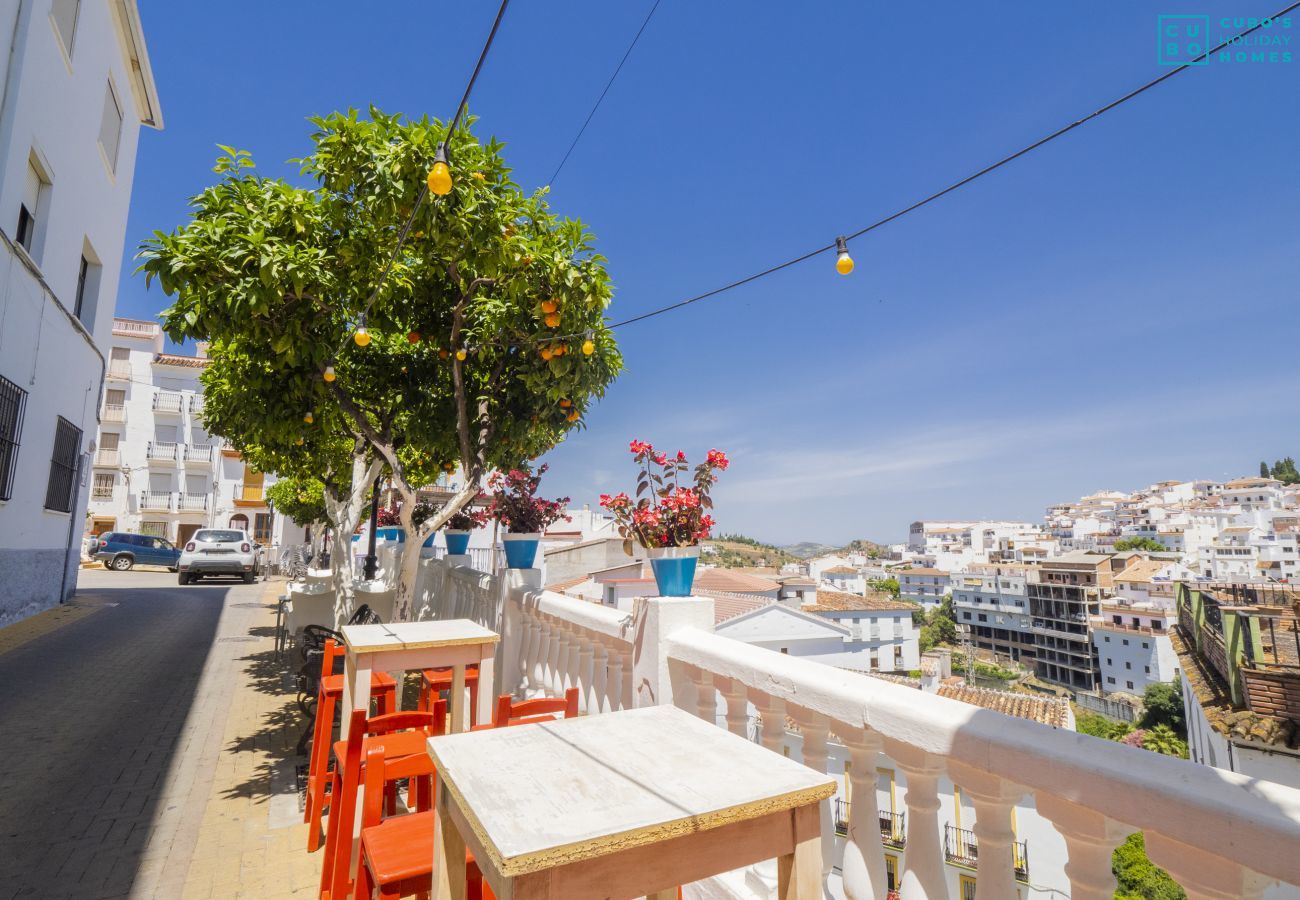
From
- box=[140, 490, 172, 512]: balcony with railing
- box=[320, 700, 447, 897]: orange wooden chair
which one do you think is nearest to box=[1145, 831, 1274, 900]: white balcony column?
box=[320, 700, 447, 897]: orange wooden chair

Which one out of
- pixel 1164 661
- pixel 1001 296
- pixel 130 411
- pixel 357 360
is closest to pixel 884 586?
pixel 1164 661

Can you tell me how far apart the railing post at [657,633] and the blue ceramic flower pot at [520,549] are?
7.47ft

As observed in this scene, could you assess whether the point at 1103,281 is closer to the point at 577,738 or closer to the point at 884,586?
the point at 577,738

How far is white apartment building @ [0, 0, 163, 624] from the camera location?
7426mm

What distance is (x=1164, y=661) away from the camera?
57781 millimetres

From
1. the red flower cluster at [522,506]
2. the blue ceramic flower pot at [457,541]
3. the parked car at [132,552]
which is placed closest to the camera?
the red flower cluster at [522,506]

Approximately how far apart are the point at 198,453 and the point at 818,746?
43.2m

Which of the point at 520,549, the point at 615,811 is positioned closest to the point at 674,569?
the point at 615,811

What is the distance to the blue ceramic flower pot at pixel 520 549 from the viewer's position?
4965 millimetres

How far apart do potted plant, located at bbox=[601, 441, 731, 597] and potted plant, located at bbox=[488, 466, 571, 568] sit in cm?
210

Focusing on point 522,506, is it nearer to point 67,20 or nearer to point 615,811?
point 615,811

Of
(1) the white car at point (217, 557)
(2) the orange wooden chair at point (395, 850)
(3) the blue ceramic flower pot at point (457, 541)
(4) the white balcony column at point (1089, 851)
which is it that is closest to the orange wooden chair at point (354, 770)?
(2) the orange wooden chair at point (395, 850)

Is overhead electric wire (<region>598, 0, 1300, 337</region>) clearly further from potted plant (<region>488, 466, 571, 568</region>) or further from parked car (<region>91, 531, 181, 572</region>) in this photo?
parked car (<region>91, 531, 181, 572</region>)

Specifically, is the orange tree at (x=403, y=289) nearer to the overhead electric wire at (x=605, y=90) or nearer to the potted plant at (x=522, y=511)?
the potted plant at (x=522, y=511)
